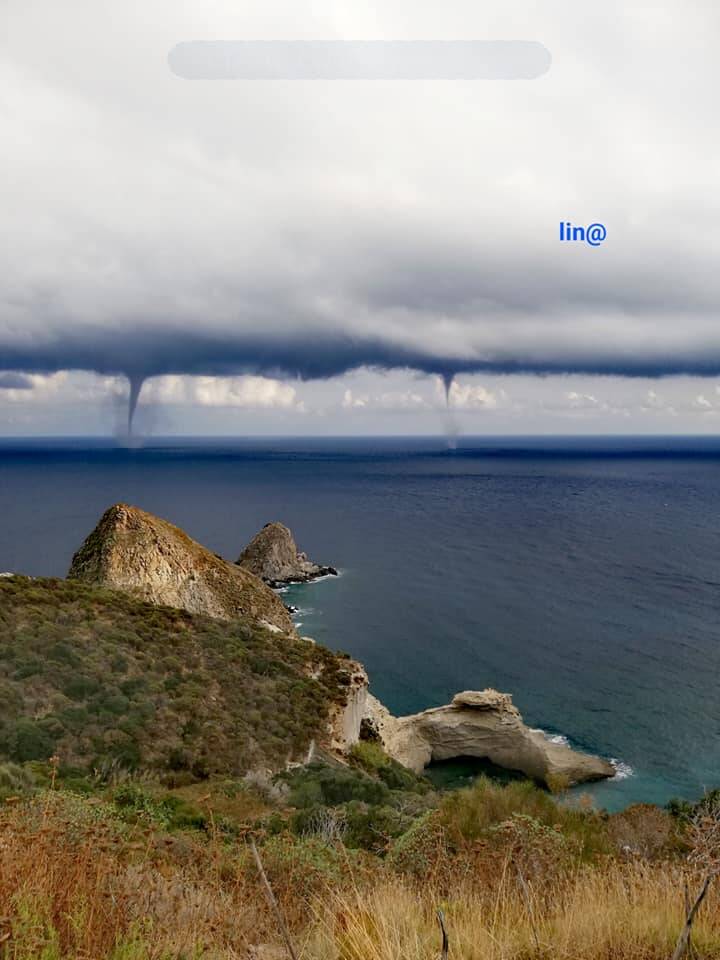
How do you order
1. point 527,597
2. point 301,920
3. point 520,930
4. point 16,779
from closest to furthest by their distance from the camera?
point 520,930 → point 301,920 → point 16,779 → point 527,597

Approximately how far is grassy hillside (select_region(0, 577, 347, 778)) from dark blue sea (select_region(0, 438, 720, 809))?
1823 cm

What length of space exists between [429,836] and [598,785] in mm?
28766

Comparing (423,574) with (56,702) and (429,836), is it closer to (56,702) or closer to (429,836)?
(56,702)

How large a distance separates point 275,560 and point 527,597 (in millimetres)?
29826

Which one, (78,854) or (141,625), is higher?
(78,854)

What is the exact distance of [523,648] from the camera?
51375mm

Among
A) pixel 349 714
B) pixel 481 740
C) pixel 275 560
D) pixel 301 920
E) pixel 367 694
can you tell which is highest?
pixel 301 920

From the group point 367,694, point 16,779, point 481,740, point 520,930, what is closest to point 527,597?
point 481,740

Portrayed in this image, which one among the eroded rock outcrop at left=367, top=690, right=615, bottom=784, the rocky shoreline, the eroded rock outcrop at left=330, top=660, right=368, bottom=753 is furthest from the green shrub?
the eroded rock outcrop at left=367, top=690, right=615, bottom=784

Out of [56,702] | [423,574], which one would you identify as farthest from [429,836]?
[423,574]

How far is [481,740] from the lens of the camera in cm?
3481

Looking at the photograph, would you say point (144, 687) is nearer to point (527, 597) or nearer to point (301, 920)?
point (301, 920)

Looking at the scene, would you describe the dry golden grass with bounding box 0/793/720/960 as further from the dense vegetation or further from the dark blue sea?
the dark blue sea

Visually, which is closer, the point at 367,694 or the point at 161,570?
the point at 367,694
